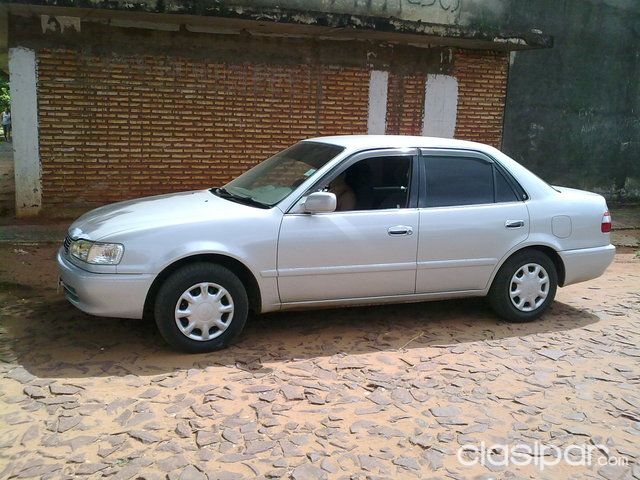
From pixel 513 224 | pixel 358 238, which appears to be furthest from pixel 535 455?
pixel 513 224

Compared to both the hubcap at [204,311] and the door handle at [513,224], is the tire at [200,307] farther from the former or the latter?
the door handle at [513,224]

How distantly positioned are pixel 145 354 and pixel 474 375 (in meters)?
2.39

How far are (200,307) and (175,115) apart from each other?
5370mm

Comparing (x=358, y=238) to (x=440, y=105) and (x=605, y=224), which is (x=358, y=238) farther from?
→ (x=440, y=105)

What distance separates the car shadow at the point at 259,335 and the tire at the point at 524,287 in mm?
128

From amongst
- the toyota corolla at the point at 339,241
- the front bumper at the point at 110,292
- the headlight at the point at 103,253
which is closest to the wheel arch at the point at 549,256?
the toyota corolla at the point at 339,241

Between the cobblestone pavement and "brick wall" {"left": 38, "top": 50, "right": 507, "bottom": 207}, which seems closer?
the cobblestone pavement

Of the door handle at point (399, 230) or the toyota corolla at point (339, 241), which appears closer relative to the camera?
the toyota corolla at point (339, 241)

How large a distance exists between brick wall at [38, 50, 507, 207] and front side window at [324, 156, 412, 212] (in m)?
4.91

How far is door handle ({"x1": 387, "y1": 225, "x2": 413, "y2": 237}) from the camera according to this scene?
4.74m

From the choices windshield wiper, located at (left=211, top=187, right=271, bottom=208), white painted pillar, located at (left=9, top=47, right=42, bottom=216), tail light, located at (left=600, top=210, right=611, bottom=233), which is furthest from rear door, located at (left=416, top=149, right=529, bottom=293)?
white painted pillar, located at (left=9, top=47, right=42, bottom=216)

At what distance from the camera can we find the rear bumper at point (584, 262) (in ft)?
17.6

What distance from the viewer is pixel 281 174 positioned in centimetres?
507

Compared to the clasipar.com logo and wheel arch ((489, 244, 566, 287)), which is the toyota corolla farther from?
the clasipar.com logo
